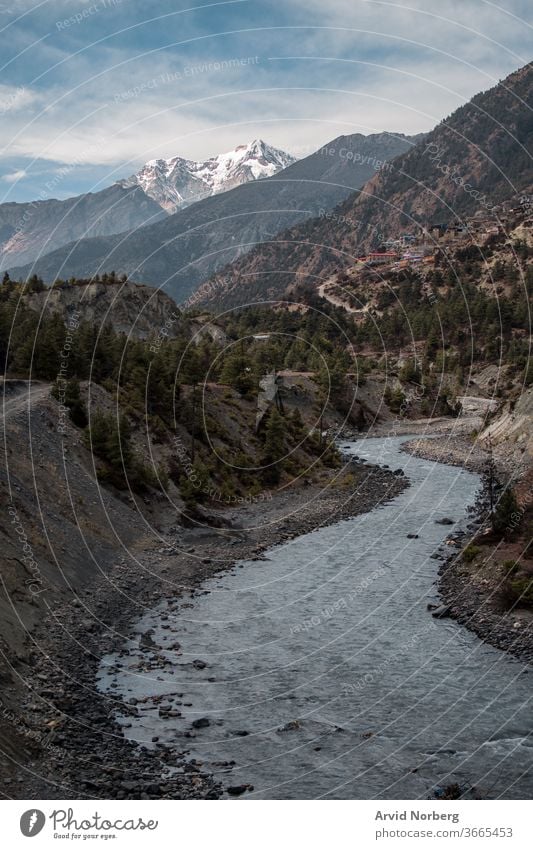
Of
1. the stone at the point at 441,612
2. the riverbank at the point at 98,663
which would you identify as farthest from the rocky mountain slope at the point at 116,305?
the stone at the point at 441,612

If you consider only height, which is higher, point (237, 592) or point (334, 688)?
point (334, 688)

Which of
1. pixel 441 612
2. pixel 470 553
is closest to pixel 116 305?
pixel 470 553

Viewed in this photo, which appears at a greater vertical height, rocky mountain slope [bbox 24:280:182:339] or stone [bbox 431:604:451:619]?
rocky mountain slope [bbox 24:280:182:339]

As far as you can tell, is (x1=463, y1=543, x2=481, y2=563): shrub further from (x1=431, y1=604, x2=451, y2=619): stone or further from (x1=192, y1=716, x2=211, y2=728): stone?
(x1=192, y1=716, x2=211, y2=728): stone

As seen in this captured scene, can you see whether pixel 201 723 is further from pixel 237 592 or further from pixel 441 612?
pixel 237 592

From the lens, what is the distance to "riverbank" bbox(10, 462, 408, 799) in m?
18.9

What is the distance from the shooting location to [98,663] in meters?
27.6

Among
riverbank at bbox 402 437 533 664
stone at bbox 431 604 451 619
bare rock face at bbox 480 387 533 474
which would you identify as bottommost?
stone at bbox 431 604 451 619

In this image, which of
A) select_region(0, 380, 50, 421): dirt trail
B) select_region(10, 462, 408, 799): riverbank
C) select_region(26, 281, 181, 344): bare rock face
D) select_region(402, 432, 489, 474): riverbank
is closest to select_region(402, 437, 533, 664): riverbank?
select_region(10, 462, 408, 799): riverbank

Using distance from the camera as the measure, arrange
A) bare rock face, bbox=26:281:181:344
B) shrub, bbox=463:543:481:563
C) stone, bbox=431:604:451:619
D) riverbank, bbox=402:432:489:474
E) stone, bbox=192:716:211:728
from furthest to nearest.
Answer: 1. bare rock face, bbox=26:281:181:344
2. riverbank, bbox=402:432:489:474
3. shrub, bbox=463:543:481:563
4. stone, bbox=431:604:451:619
5. stone, bbox=192:716:211:728

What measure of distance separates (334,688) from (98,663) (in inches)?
354

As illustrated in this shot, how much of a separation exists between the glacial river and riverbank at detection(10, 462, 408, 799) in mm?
933

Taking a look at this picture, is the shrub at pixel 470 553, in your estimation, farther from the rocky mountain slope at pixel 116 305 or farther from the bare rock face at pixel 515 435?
the rocky mountain slope at pixel 116 305
